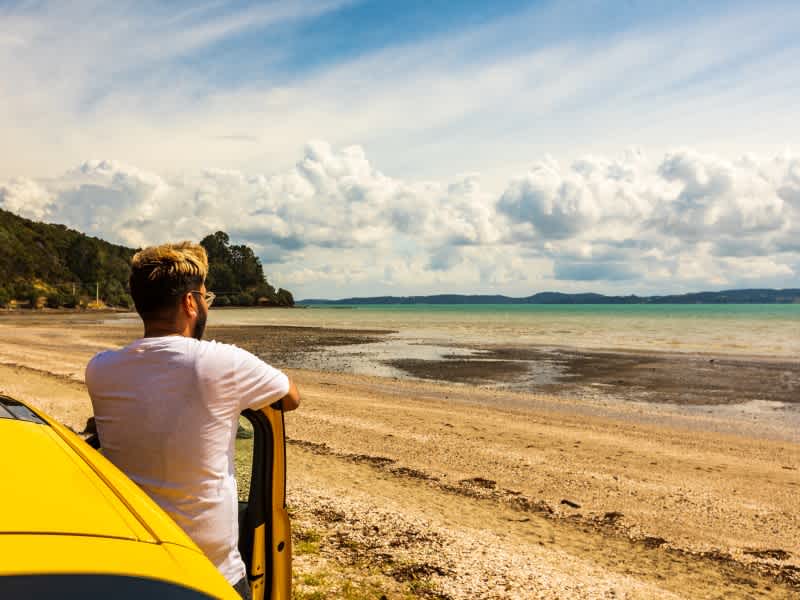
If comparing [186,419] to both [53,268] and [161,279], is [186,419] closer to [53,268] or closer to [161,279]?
[161,279]

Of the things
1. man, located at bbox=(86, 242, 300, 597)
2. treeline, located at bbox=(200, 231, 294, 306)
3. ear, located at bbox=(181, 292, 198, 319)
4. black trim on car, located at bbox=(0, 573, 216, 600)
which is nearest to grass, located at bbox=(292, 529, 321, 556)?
man, located at bbox=(86, 242, 300, 597)

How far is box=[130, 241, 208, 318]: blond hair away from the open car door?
61 cm

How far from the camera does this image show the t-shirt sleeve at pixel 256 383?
2473mm

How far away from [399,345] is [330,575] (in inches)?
1301

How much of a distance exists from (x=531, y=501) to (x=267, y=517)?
5.22 m

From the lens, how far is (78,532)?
132 cm

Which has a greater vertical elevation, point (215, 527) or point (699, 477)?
point (215, 527)

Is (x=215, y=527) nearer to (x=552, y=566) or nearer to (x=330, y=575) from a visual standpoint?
(x=330, y=575)

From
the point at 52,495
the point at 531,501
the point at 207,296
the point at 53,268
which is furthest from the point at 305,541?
the point at 53,268

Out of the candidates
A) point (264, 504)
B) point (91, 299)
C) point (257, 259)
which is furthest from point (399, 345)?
point (257, 259)

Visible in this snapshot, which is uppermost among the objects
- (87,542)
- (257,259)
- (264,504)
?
(257,259)

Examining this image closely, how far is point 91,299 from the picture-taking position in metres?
117

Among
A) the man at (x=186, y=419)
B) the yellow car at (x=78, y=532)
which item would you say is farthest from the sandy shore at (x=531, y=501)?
the yellow car at (x=78, y=532)

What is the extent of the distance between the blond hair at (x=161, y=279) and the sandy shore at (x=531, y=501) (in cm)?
268
